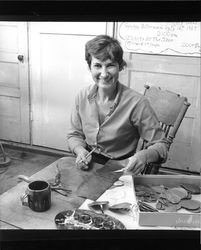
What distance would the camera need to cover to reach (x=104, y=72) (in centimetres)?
81

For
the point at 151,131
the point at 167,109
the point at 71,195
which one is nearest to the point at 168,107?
the point at 167,109

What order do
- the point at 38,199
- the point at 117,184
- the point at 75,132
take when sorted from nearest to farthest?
the point at 38,199 → the point at 117,184 → the point at 75,132

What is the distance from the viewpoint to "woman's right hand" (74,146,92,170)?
32.9 inches

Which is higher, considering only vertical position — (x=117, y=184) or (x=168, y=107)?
(x=168, y=107)

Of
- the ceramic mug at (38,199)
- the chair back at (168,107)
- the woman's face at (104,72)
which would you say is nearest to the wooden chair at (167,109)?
Result: the chair back at (168,107)

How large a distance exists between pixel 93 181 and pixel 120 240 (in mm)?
161

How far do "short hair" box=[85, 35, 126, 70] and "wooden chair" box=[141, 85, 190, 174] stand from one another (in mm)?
127

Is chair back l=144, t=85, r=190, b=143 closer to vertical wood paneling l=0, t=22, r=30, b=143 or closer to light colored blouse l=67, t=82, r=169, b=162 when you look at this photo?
light colored blouse l=67, t=82, r=169, b=162

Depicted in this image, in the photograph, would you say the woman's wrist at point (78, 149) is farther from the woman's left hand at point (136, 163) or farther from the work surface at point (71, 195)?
the woman's left hand at point (136, 163)

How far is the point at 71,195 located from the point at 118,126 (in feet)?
0.81

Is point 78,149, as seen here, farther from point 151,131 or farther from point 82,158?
point 151,131

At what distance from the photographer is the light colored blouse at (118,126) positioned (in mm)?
852

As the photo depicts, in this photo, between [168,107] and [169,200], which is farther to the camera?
[168,107]
